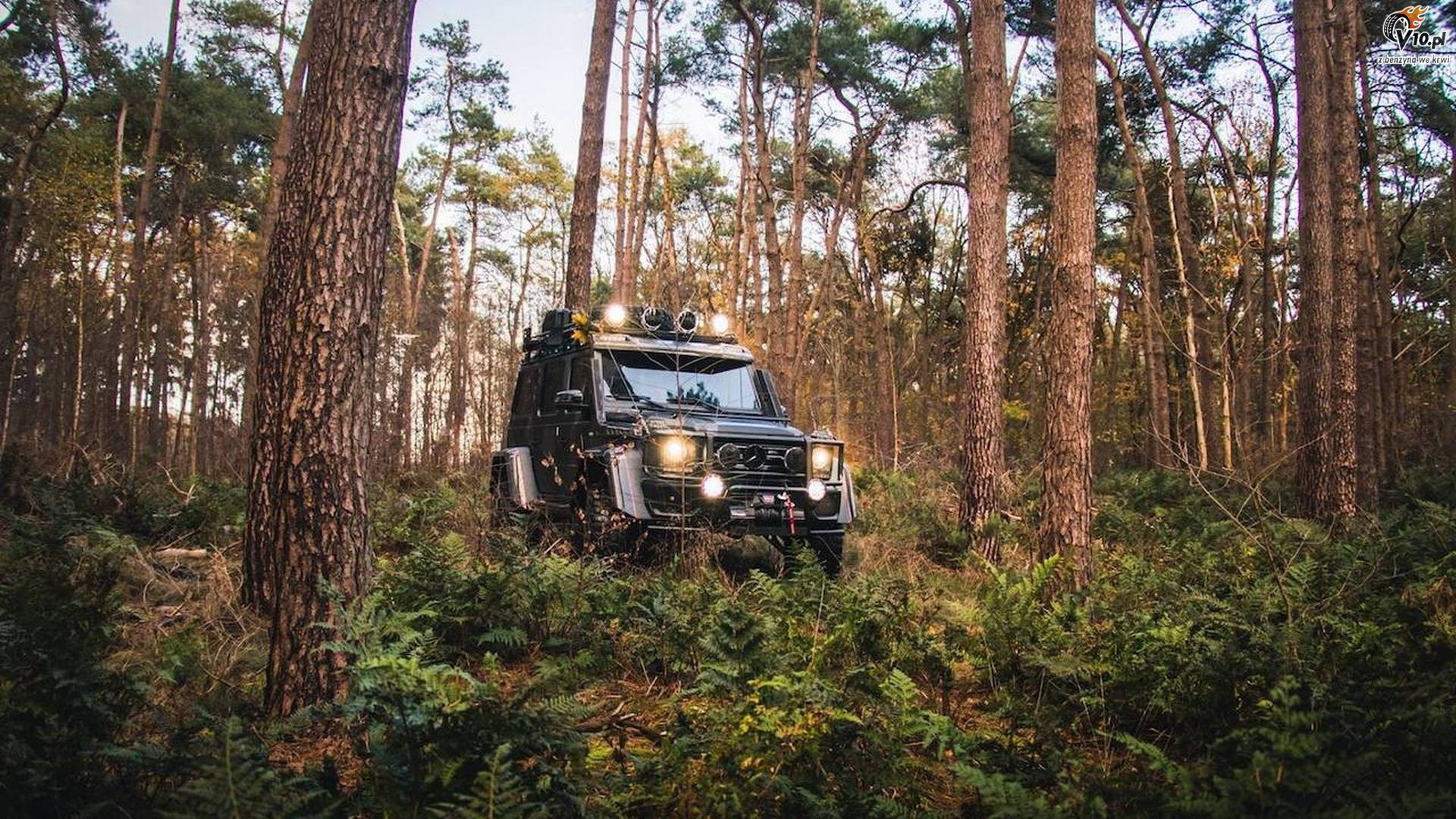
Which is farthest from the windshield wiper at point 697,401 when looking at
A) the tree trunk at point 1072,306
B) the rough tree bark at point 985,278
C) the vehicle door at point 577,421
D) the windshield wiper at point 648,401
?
the tree trunk at point 1072,306

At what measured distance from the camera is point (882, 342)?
85.0ft

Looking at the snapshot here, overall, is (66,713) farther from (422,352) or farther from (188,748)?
(422,352)

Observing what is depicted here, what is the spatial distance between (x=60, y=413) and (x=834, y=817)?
27.2 metres

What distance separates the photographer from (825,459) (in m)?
7.73

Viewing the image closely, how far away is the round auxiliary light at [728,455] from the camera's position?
7.14m

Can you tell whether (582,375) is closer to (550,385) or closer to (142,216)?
(550,385)

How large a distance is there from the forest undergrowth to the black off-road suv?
68 centimetres

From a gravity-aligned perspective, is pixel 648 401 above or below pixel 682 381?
below

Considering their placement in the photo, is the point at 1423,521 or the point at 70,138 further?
the point at 70,138

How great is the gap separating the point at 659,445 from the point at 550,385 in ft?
8.41

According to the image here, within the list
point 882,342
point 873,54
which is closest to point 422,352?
point 882,342

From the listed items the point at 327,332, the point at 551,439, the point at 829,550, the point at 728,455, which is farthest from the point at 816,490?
the point at 327,332

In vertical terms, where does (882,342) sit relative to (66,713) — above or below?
above

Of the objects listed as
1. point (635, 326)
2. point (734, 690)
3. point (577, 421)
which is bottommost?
point (734, 690)
